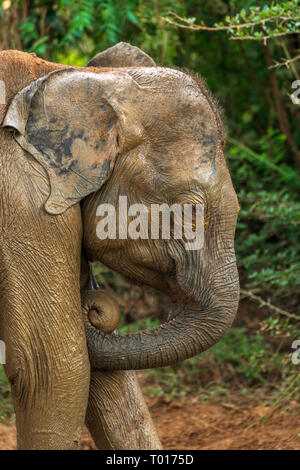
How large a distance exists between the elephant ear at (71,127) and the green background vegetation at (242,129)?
6.23 feet

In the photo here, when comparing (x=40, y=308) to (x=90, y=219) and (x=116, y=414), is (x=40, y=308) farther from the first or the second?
(x=116, y=414)

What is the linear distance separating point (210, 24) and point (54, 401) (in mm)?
4212

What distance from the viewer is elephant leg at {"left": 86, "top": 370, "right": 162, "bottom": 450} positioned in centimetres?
365

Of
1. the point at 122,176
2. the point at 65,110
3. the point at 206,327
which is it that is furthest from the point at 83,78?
the point at 206,327

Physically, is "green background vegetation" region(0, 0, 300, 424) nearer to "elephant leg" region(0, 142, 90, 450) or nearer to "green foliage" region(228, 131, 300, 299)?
"green foliage" region(228, 131, 300, 299)

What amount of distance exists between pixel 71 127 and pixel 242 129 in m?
4.42

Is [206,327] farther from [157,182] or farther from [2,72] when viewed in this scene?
[2,72]

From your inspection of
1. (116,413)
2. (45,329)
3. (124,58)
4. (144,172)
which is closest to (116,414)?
(116,413)

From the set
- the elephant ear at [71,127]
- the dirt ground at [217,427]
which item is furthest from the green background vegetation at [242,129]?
the elephant ear at [71,127]

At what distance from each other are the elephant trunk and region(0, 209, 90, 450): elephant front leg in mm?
177

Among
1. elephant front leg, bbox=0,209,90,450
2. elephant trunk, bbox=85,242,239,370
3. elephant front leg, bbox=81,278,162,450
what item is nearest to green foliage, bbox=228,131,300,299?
elephant front leg, bbox=81,278,162,450

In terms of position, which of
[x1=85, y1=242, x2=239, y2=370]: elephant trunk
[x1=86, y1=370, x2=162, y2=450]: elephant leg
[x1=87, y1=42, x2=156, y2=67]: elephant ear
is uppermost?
[x1=87, y1=42, x2=156, y2=67]: elephant ear

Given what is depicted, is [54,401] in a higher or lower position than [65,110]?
lower

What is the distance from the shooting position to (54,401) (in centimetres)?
317
